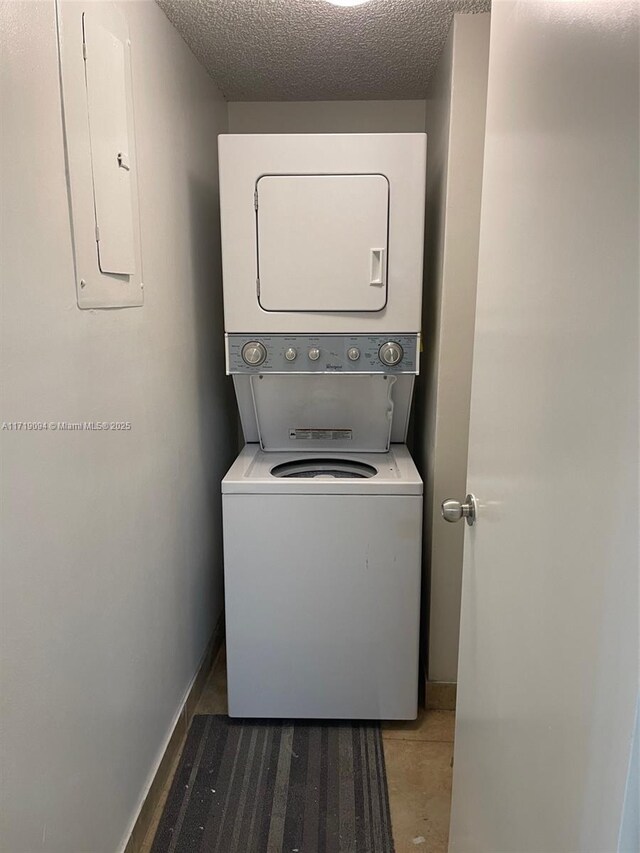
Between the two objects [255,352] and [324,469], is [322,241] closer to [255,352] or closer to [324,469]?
[255,352]

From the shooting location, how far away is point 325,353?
83.0 inches

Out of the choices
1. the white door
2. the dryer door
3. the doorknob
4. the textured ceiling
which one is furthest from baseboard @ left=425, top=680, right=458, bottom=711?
the textured ceiling

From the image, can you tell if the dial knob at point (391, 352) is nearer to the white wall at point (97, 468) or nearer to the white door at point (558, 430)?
the white wall at point (97, 468)

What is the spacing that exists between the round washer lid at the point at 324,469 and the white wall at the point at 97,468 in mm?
318

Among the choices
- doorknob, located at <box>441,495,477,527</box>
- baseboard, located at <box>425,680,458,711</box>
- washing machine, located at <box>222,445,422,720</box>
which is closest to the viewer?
doorknob, located at <box>441,495,477,527</box>

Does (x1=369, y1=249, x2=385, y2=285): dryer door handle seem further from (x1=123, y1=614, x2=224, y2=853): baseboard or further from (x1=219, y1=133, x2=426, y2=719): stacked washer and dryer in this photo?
(x1=123, y1=614, x2=224, y2=853): baseboard

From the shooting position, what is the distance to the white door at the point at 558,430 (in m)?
0.60

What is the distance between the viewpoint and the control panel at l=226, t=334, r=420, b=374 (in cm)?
210

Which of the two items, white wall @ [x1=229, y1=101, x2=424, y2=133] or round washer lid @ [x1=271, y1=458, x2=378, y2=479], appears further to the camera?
white wall @ [x1=229, y1=101, x2=424, y2=133]

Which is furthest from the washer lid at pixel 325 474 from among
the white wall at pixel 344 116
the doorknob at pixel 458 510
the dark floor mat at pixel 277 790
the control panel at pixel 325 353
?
the white wall at pixel 344 116

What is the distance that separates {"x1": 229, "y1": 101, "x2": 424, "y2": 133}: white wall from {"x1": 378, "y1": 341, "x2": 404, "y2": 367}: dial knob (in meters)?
1.10

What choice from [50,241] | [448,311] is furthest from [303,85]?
[50,241]

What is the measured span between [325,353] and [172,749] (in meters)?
1.36

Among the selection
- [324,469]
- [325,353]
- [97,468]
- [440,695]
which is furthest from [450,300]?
[440,695]
